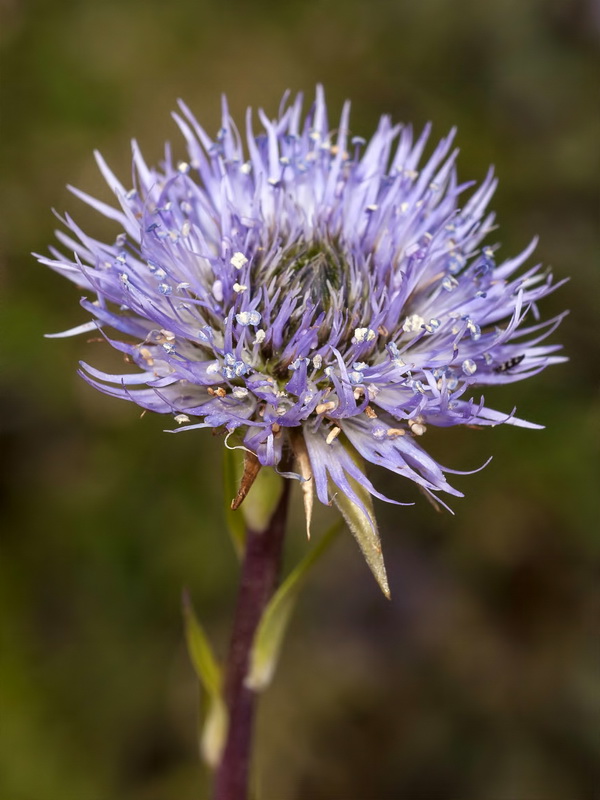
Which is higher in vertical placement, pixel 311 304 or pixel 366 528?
pixel 311 304

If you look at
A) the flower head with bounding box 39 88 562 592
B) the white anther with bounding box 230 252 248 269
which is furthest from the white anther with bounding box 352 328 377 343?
the white anther with bounding box 230 252 248 269

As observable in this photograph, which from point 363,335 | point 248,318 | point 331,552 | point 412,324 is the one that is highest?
point 412,324

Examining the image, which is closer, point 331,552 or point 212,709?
point 212,709

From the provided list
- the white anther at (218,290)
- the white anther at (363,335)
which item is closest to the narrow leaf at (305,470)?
the white anther at (363,335)

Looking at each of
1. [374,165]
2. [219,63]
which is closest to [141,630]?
[374,165]

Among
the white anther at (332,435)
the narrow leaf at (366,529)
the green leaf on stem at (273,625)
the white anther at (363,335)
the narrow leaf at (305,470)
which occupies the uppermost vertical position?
the white anther at (363,335)

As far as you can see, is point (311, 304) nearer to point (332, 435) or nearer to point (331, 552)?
point (332, 435)

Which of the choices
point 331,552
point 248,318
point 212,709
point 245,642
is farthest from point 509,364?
point 331,552

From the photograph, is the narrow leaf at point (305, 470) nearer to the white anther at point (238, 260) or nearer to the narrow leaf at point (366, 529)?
the narrow leaf at point (366, 529)
